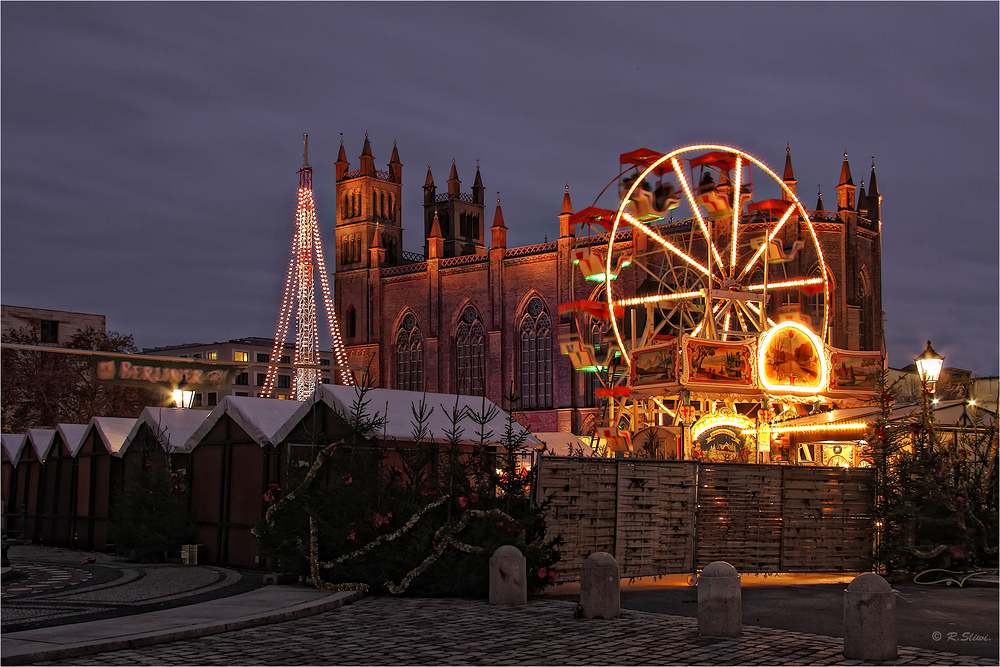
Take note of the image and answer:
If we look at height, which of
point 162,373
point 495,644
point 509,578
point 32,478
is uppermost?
point 162,373

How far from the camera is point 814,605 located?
39.8 ft

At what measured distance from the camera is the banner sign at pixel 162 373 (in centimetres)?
2106

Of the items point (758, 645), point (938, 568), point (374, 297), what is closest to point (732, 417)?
point (938, 568)

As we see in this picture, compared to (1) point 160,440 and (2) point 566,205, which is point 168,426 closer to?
(1) point 160,440

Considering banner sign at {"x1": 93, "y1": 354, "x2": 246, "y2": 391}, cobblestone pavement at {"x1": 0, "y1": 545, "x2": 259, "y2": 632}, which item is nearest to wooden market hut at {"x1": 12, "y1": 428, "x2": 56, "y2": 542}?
banner sign at {"x1": 93, "y1": 354, "x2": 246, "y2": 391}

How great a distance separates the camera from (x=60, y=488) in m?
24.2

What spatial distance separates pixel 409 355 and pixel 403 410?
176 feet

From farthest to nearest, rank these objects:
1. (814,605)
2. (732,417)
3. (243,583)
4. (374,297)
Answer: (374,297) < (732,417) < (243,583) < (814,605)

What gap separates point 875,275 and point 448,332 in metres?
26.1

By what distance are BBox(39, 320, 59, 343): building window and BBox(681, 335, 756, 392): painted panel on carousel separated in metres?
54.3

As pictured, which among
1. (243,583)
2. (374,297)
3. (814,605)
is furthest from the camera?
(374,297)

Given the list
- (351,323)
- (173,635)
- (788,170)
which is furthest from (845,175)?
(173,635)

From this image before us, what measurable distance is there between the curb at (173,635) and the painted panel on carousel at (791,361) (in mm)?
12696

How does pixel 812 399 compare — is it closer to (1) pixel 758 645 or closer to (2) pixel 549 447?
(2) pixel 549 447
